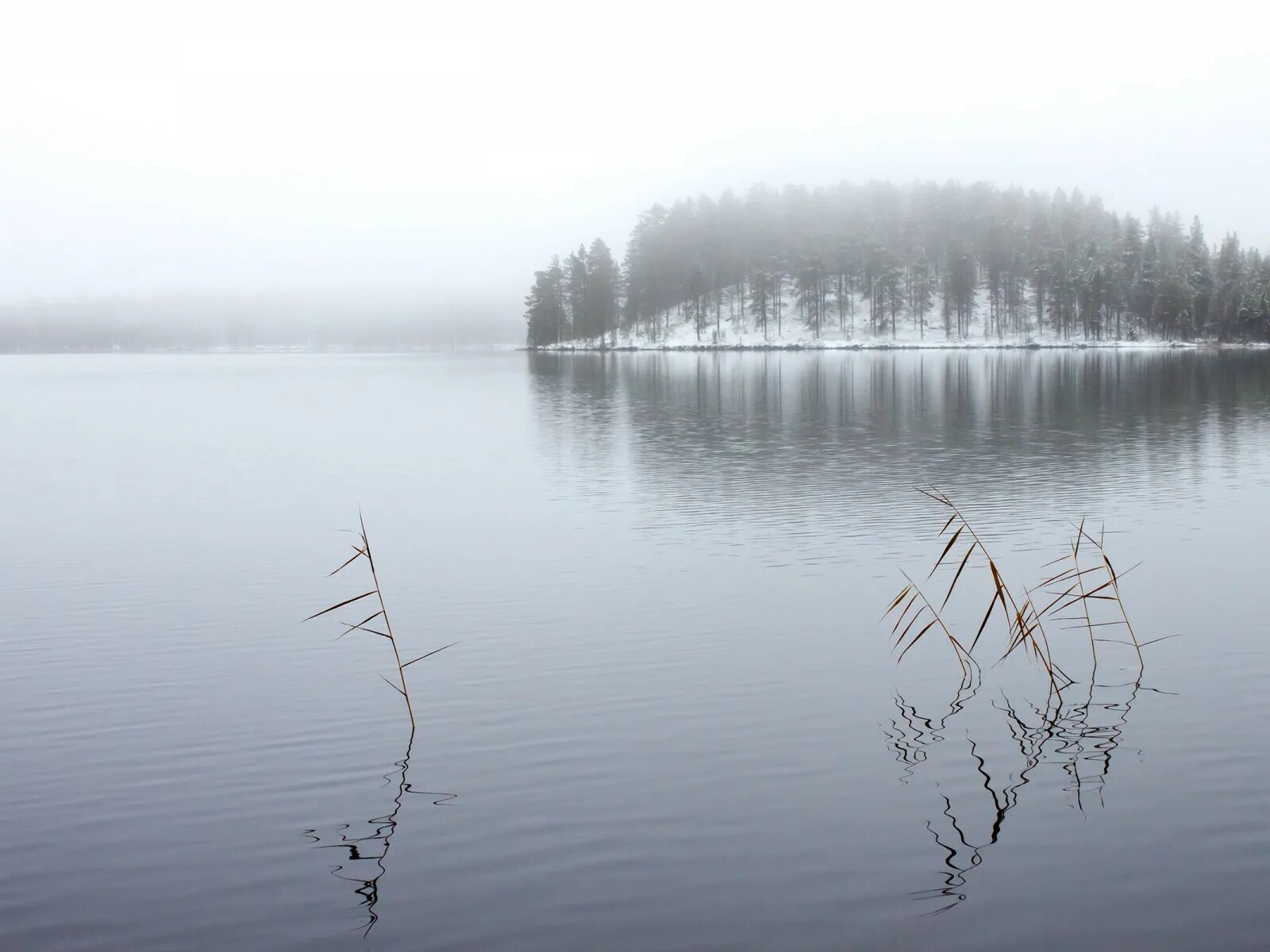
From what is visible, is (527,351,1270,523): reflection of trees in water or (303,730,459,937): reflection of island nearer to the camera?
(303,730,459,937): reflection of island

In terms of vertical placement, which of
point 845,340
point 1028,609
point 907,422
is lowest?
point 1028,609

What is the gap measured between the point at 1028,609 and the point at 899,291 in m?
166

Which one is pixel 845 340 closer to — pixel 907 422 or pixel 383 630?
pixel 907 422

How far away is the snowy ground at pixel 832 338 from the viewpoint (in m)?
170

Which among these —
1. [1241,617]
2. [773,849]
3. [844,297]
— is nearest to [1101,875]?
[773,849]

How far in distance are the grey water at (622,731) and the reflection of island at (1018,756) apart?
6 centimetres

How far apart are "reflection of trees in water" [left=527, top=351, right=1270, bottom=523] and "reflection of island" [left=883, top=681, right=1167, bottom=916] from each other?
733 inches

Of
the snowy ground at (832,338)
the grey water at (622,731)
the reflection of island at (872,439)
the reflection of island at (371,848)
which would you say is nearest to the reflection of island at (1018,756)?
the grey water at (622,731)

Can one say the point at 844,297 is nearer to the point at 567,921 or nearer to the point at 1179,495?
the point at 1179,495

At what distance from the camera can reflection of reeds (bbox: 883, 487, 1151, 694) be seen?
14453 millimetres

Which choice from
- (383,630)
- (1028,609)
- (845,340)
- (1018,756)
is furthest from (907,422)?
(845,340)

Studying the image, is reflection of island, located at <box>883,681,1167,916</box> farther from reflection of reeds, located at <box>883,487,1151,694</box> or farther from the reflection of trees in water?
the reflection of trees in water

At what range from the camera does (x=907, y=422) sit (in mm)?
55281

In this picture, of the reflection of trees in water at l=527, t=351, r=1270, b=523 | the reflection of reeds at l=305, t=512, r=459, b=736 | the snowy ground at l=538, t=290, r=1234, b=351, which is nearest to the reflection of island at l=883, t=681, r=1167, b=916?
the reflection of reeds at l=305, t=512, r=459, b=736
